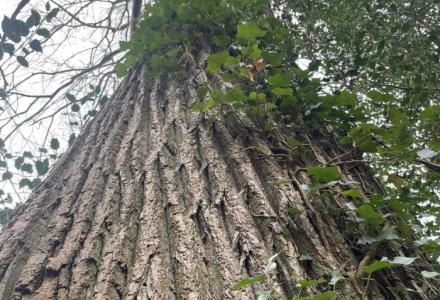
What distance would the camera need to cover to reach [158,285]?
0.95m

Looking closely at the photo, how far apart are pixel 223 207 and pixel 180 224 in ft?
0.48

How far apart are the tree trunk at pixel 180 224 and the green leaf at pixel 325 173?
80mm

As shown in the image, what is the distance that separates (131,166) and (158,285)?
678 mm

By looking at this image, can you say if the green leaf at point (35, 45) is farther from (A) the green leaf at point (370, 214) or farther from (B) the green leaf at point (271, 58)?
(A) the green leaf at point (370, 214)

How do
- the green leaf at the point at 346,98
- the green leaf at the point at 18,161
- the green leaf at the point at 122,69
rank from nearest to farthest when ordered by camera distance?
the green leaf at the point at 346,98 → the green leaf at the point at 122,69 → the green leaf at the point at 18,161

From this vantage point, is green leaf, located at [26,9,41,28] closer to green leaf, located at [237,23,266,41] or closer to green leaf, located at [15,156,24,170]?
green leaf, located at [15,156,24,170]

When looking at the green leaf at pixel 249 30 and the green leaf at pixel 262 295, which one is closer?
the green leaf at pixel 262 295

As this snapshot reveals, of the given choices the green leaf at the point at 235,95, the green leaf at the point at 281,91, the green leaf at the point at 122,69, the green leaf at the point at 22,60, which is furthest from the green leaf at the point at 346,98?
the green leaf at the point at 22,60

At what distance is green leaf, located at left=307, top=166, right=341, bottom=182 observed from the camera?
113 centimetres

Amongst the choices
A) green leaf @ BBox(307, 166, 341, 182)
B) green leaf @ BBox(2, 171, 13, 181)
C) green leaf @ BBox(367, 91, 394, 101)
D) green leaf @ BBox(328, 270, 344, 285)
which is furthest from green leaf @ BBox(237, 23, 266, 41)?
green leaf @ BBox(2, 171, 13, 181)

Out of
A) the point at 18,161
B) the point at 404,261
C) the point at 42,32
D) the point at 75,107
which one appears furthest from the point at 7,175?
the point at 404,261

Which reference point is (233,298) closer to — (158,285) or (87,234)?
(158,285)

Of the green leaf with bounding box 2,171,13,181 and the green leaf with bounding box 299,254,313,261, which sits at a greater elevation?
the green leaf with bounding box 2,171,13,181

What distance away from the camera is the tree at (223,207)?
958 mm
